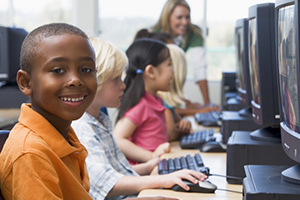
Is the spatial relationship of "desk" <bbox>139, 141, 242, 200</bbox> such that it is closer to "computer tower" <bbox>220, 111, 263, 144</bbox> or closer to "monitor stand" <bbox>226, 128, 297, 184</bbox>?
"monitor stand" <bbox>226, 128, 297, 184</bbox>

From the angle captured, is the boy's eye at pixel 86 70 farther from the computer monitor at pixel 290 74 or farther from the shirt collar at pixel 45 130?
the computer monitor at pixel 290 74

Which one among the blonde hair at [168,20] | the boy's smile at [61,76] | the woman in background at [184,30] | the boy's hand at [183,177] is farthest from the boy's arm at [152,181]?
the blonde hair at [168,20]

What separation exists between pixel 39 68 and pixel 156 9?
3.52 m

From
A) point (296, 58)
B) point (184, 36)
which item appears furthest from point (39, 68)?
point (184, 36)

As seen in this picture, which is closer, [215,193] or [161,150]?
[215,193]

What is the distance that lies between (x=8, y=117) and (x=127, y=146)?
1.06 metres

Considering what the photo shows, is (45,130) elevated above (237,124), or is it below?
above

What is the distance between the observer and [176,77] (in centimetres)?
262

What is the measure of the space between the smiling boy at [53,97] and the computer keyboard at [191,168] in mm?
409

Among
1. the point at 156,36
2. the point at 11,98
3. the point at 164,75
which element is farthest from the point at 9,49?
the point at 164,75

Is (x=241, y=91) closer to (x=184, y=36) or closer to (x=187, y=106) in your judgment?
(x=187, y=106)

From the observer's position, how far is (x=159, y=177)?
121 cm

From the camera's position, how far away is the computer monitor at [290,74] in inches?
33.3

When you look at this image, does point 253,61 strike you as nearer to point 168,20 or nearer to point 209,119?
point 209,119
